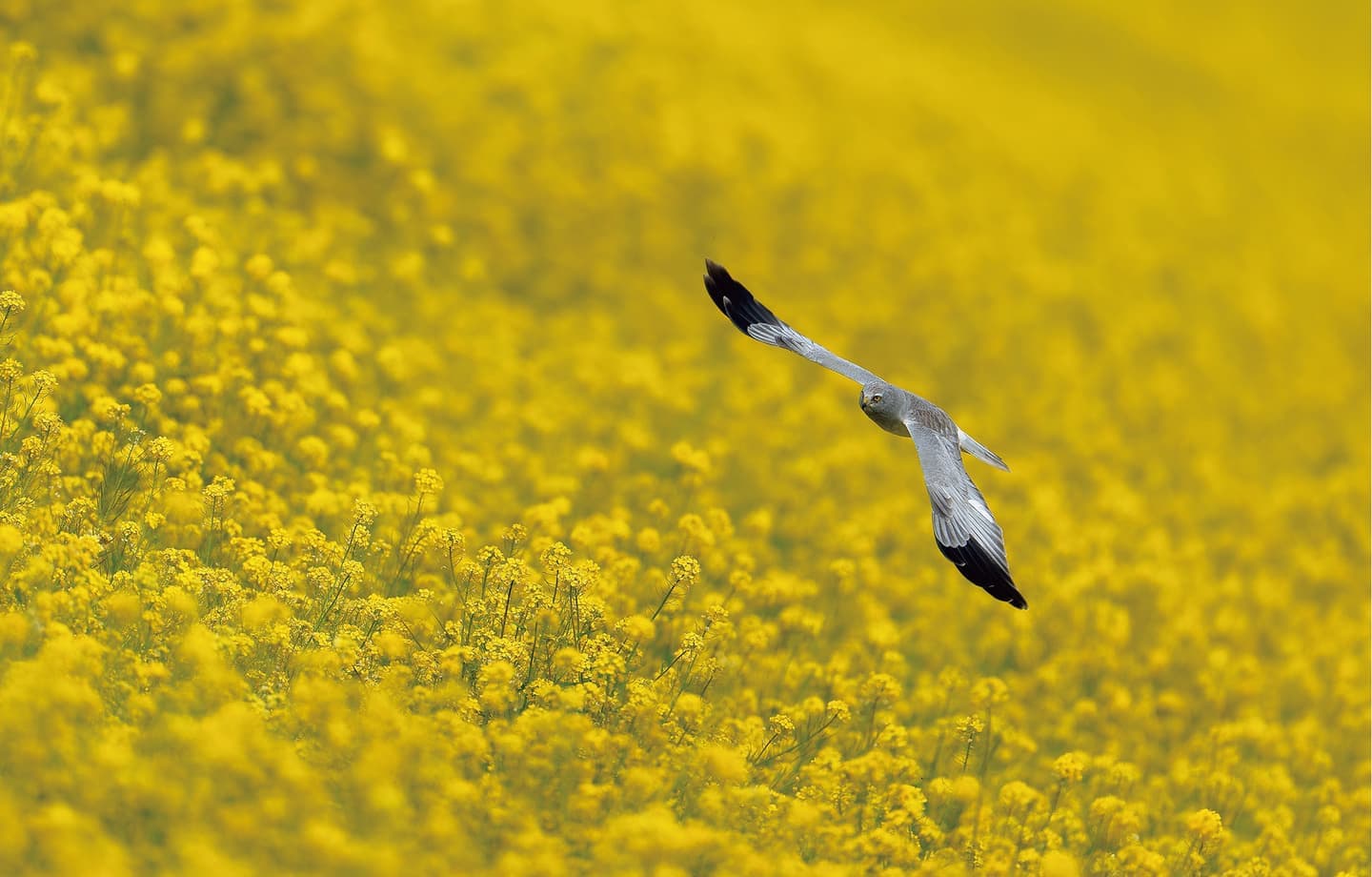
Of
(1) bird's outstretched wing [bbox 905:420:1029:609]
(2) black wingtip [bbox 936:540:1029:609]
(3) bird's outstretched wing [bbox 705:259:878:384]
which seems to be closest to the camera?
(2) black wingtip [bbox 936:540:1029:609]

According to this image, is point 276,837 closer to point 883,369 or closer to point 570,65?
point 883,369

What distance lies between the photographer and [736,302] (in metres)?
7.54

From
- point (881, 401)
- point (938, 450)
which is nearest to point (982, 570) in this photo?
point (938, 450)

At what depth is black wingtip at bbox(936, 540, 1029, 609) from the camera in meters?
5.23

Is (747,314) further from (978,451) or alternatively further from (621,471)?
(621,471)

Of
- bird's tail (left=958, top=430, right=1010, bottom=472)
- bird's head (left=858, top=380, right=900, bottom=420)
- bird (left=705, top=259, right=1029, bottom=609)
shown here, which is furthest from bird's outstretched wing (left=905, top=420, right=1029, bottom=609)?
bird's tail (left=958, top=430, right=1010, bottom=472)

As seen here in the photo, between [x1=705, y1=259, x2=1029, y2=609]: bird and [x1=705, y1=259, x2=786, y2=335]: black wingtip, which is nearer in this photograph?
[x1=705, y1=259, x2=1029, y2=609]: bird

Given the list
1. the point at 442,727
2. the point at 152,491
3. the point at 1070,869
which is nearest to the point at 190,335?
the point at 152,491

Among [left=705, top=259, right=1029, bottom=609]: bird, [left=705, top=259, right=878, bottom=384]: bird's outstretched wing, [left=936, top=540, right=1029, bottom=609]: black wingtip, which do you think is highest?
[left=705, top=259, right=878, bottom=384]: bird's outstretched wing

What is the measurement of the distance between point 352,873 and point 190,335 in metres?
4.33

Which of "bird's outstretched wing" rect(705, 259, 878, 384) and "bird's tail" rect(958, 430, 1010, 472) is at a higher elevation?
"bird's outstretched wing" rect(705, 259, 878, 384)

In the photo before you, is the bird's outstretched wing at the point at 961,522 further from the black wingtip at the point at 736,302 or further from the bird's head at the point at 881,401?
the black wingtip at the point at 736,302

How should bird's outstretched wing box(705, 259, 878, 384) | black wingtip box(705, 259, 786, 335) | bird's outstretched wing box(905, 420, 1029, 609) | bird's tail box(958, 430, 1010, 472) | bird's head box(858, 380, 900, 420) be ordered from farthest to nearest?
black wingtip box(705, 259, 786, 335), bird's outstretched wing box(705, 259, 878, 384), bird's tail box(958, 430, 1010, 472), bird's head box(858, 380, 900, 420), bird's outstretched wing box(905, 420, 1029, 609)

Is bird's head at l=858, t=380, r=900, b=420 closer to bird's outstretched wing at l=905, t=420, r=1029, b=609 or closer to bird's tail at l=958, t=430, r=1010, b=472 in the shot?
bird's outstretched wing at l=905, t=420, r=1029, b=609
